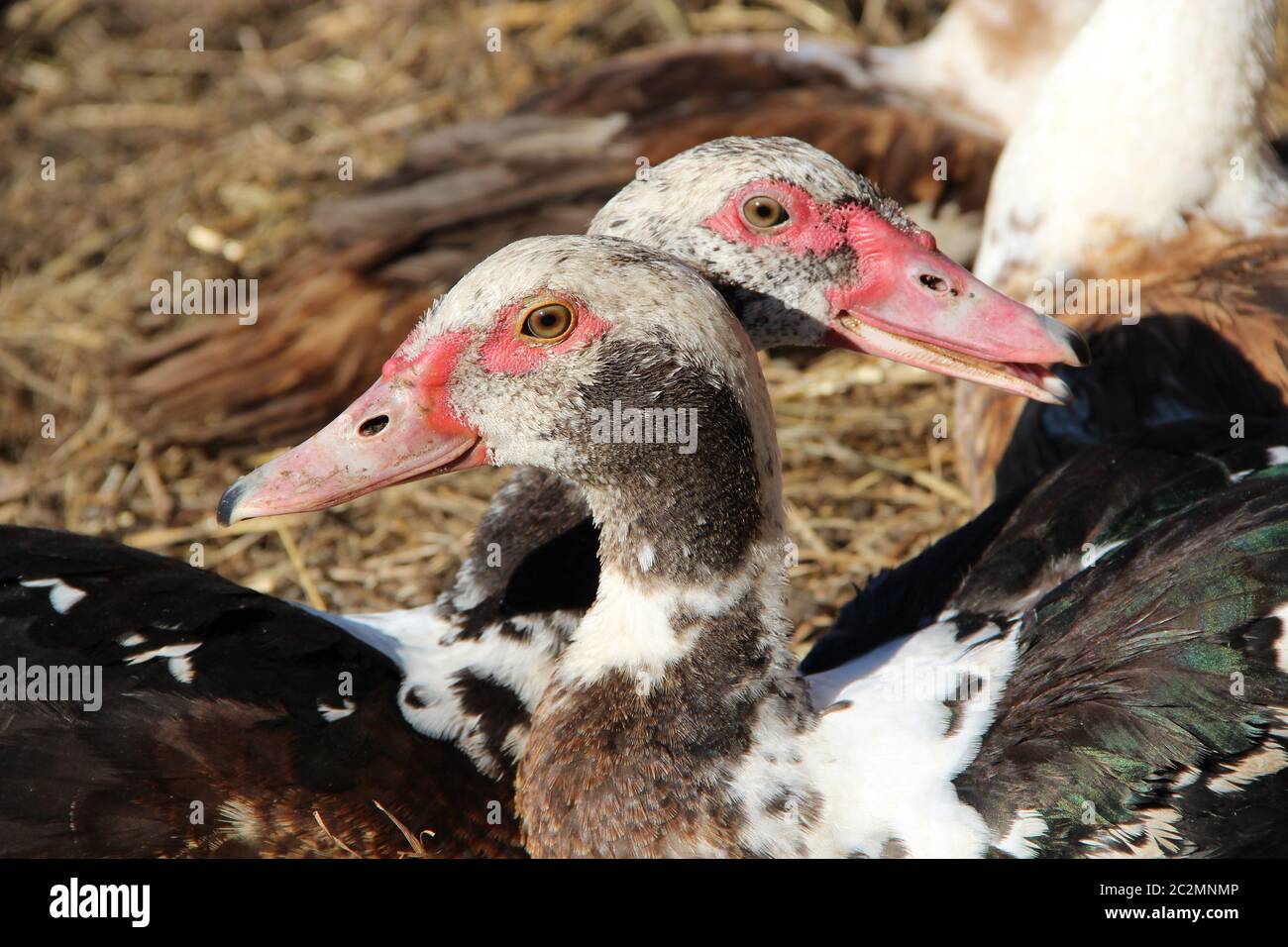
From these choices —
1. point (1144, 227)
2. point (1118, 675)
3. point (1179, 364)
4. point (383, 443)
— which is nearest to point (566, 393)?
point (383, 443)

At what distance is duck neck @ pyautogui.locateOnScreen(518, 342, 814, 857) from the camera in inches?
97.4

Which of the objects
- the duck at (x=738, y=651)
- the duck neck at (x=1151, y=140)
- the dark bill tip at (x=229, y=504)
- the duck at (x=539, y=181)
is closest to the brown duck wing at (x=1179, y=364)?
the duck neck at (x=1151, y=140)

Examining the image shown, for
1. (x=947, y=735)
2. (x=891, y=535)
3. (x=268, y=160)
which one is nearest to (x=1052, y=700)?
(x=947, y=735)

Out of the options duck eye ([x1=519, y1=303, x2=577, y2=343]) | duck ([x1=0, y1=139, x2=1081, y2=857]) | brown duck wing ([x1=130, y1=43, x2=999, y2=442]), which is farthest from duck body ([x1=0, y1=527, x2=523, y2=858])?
brown duck wing ([x1=130, y1=43, x2=999, y2=442])

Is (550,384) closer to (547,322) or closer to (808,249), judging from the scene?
(547,322)

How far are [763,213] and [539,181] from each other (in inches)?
69.1

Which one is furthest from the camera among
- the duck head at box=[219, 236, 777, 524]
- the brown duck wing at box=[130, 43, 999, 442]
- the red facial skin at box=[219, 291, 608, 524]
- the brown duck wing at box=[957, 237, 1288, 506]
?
the brown duck wing at box=[130, 43, 999, 442]

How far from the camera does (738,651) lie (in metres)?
2.57

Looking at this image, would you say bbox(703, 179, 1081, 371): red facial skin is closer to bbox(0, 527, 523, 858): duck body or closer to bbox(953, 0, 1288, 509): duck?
bbox(953, 0, 1288, 509): duck

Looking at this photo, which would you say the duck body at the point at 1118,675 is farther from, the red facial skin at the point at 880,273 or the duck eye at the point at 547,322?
the duck eye at the point at 547,322

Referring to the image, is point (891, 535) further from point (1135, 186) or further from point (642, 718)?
point (642, 718)

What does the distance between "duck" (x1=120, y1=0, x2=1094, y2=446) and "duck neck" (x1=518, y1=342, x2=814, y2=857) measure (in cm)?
201

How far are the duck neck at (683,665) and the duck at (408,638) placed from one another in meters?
0.31

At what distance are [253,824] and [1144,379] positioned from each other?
214cm
